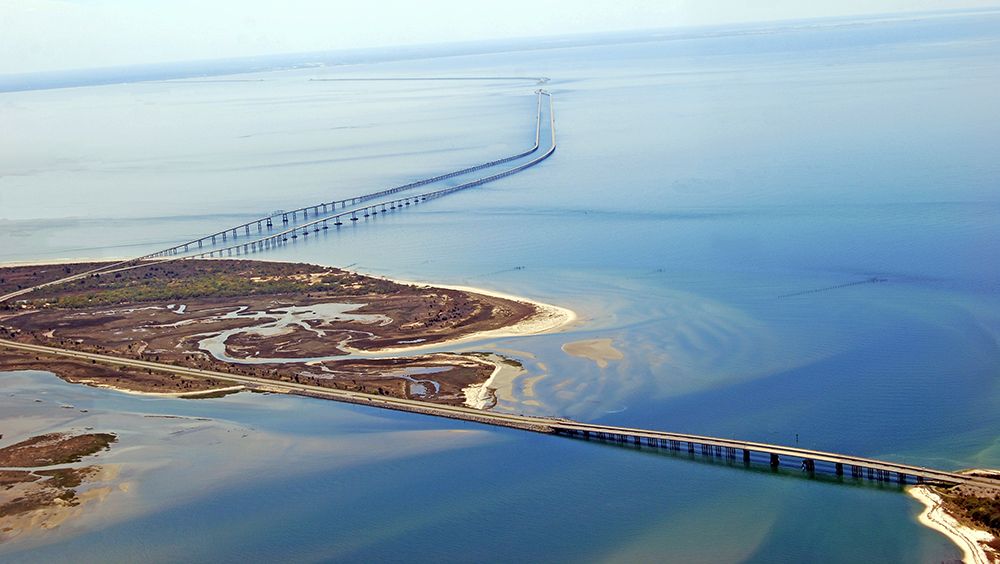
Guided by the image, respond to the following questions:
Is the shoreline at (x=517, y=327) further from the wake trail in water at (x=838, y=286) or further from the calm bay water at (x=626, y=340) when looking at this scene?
the wake trail in water at (x=838, y=286)

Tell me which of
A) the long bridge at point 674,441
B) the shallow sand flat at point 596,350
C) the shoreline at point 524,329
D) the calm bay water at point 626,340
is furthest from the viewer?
the shoreline at point 524,329

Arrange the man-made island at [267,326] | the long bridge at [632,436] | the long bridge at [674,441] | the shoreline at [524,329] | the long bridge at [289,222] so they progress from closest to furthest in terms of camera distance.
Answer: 1. the long bridge at [674,441]
2. the long bridge at [632,436]
3. the man-made island at [267,326]
4. the shoreline at [524,329]
5. the long bridge at [289,222]

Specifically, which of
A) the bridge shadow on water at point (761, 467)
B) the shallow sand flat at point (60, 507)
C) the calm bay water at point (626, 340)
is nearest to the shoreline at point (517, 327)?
the calm bay water at point (626, 340)

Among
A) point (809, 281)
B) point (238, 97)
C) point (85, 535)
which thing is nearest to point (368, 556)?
point (85, 535)

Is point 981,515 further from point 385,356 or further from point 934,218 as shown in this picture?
point 934,218

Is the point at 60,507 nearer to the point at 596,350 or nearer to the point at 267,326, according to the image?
the point at 267,326

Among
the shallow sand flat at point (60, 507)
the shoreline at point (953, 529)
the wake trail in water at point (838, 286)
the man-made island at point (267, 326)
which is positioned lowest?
the shallow sand flat at point (60, 507)

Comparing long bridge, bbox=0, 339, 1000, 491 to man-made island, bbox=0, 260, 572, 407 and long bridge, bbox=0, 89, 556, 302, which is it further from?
long bridge, bbox=0, 89, 556, 302

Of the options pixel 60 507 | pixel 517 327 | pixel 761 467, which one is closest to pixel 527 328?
pixel 517 327
